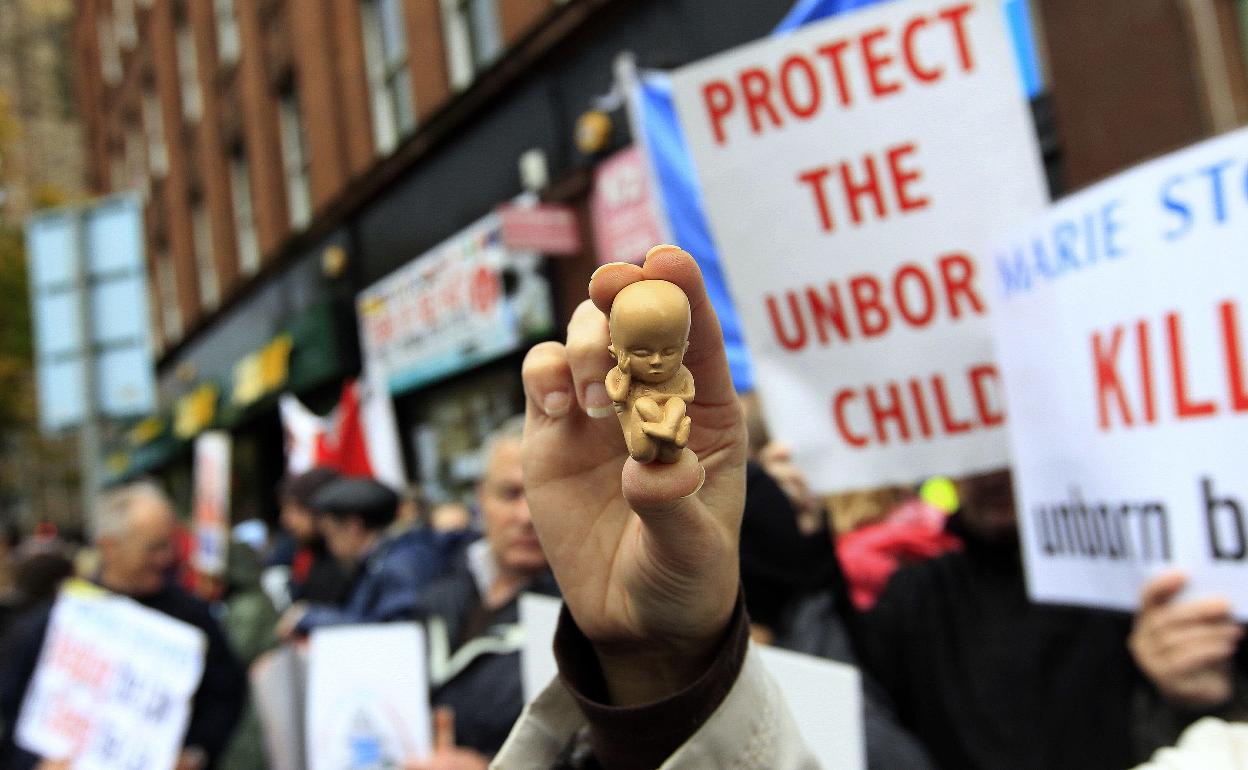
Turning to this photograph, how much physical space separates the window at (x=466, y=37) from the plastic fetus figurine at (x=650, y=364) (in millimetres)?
10254

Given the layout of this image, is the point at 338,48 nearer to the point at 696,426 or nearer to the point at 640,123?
the point at 640,123

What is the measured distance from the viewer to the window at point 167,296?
2123 centimetres

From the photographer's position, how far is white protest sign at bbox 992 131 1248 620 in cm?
187

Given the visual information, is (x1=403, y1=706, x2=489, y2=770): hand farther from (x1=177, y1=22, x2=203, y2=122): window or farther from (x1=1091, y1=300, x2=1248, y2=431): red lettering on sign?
(x1=177, y1=22, x2=203, y2=122): window

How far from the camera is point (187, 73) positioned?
Answer: 19.3 m

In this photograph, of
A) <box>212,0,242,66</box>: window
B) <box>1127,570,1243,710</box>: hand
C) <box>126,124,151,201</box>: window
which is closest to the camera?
<box>1127,570,1243,710</box>: hand

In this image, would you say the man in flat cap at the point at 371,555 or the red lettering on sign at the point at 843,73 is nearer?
the red lettering on sign at the point at 843,73

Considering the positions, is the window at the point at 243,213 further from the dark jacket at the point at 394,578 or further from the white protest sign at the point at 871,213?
the white protest sign at the point at 871,213

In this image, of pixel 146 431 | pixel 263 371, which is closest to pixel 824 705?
pixel 263 371

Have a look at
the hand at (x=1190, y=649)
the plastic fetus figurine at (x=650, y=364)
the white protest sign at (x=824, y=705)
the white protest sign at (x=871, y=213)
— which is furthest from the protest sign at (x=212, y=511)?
the plastic fetus figurine at (x=650, y=364)

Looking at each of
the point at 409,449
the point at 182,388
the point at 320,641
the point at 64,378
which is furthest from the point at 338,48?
the point at 320,641

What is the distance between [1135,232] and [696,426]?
1.40 meters

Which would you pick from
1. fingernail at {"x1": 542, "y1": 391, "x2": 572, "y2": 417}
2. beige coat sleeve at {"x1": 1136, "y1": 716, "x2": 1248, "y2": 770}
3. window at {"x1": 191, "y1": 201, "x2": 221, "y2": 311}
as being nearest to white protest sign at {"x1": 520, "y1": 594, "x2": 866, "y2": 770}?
beige coat sleeve at {"x1": 1136, "y1": 716, "x2": 1248, "y2": 770}

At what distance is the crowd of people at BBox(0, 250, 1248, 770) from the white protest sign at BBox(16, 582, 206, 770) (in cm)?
15
